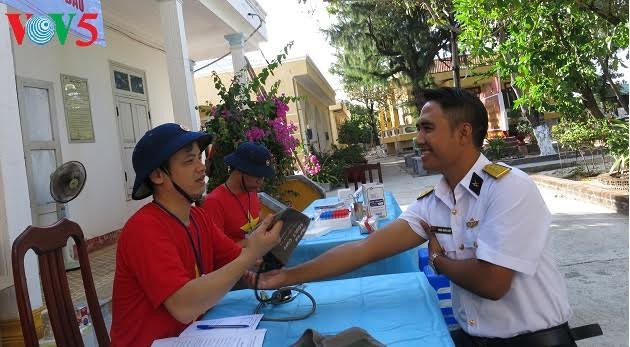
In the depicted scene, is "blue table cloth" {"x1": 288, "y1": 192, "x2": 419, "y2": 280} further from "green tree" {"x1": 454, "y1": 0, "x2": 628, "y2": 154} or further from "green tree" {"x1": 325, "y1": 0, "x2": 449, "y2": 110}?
"green tree" {"x1": 325, "y1": 0, "x2": 449, "y2": 110}

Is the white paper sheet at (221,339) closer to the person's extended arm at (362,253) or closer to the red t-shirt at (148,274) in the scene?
the red t-shirt at (148,274)

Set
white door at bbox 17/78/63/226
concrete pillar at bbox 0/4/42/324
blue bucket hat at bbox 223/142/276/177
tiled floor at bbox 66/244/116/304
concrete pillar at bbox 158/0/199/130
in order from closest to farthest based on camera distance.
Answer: concrete pillar at bbox 0/4/42/324, blue bucket hat at bbox 223/142/276/177, tiled floor at bbox 66/244/116/304, white door at bbox 17/78/63/226, concrete pillar at bbox 158/0/199/130

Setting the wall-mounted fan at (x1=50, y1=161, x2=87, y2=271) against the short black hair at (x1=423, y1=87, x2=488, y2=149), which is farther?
the wall-mounted fan at (x1=50, y1=161, x2=87, y2=271)

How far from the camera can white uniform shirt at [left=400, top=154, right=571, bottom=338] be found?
157cm

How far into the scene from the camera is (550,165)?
1212 centimetres

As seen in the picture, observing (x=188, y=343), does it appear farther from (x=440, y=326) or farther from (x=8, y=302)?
(x=8, y=302)

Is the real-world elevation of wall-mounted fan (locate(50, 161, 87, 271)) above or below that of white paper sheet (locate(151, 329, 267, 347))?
above

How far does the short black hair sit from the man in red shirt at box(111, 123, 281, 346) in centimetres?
78

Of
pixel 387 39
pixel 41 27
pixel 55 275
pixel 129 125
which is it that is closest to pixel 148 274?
pixel 55 275

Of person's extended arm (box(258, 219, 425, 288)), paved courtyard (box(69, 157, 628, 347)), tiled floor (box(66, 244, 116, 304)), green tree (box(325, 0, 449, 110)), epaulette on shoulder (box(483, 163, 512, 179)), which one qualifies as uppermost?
green tree (box(325, 0, 449, 110))

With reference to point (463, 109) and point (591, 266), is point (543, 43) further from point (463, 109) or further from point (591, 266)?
point (463, 109)

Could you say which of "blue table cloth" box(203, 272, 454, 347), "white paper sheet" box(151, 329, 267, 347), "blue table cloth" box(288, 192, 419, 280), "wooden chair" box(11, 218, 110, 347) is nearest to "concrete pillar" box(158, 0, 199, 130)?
"blue table cloth" box(288, 192, 419, 280)

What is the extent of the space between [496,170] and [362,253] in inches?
25.8

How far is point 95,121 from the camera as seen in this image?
20.7 feet
